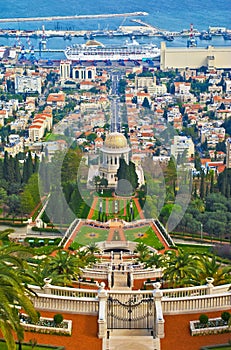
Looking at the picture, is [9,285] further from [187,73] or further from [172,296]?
[187,73]

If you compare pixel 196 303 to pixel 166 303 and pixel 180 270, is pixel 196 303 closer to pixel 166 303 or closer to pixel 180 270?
pixel 166 303

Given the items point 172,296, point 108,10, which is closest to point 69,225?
point 172,296

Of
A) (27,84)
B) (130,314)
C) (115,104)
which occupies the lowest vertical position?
(27,84)

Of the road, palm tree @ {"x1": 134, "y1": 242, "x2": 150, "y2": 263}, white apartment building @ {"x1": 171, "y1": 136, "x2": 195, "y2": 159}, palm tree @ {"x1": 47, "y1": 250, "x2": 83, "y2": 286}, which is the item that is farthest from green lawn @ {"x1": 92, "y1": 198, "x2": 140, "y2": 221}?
the road

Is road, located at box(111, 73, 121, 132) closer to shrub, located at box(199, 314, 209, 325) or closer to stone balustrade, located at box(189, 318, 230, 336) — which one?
shrub, located at box(199, 314, 209, 325)

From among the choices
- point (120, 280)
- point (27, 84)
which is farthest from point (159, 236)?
point (27, 84)

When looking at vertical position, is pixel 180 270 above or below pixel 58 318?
below

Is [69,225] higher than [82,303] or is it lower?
lower
